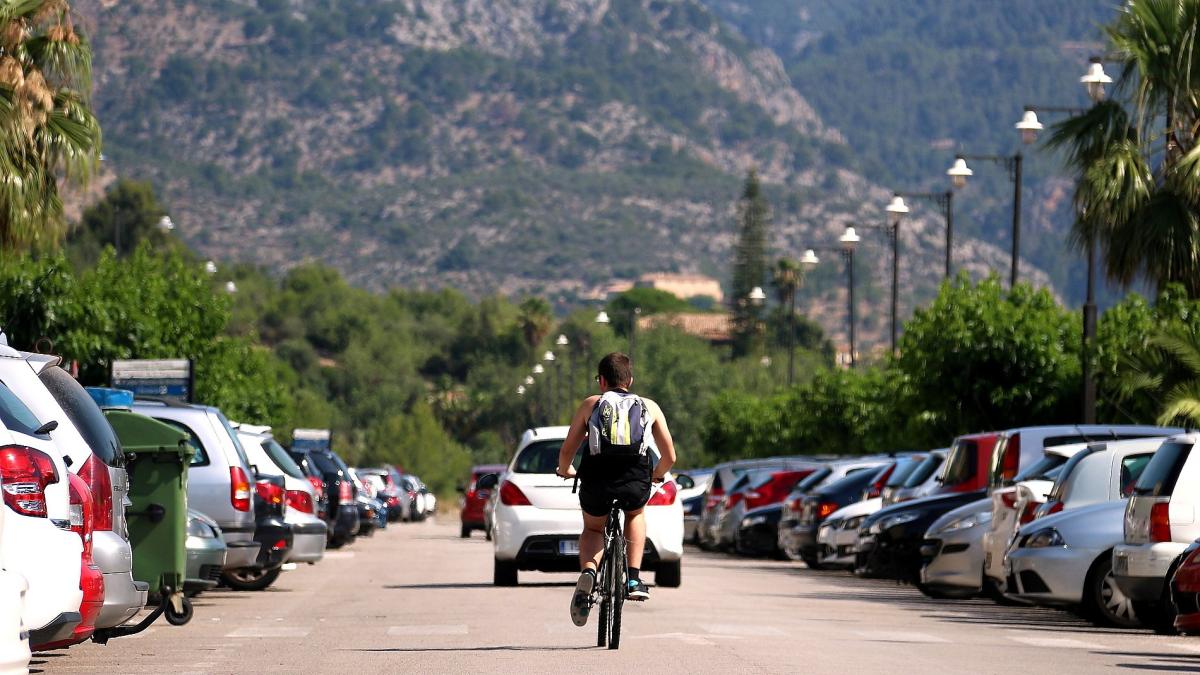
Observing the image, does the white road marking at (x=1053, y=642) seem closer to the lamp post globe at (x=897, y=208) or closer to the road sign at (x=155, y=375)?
the road sign at (x=155, y=375)

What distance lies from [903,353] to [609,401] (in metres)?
25.1

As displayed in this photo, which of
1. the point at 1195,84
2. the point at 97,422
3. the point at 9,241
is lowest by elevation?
the point at 97,422

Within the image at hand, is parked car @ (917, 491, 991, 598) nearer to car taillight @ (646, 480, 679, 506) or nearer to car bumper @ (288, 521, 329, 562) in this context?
car taillight @ (646, 480, 679, 506)

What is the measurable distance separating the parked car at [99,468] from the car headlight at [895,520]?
11.8 metres

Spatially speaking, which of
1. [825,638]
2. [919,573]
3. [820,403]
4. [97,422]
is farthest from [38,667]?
[820,403]

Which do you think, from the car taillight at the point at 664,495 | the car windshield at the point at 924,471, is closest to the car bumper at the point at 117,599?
the car taillight at the point at 664,495

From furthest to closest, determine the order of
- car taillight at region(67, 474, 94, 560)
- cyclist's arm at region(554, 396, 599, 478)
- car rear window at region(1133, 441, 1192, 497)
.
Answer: car rear window at region(1133, 441, 1192, 497) → cyclist's arm at region(554, 396, 599, 478) → car taillight at region(67, 474, 94, 560)

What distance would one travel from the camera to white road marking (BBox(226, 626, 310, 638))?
16031 mm

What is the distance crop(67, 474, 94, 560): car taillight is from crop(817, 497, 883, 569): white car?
15481mm

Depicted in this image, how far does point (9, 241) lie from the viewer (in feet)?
75.6

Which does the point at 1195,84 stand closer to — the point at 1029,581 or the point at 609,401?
the point at 1029,581

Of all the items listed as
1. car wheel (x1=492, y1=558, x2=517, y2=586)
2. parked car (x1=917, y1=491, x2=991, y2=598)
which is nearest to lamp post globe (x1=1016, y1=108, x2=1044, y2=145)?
parked car (x1=917, y1=491, x2=991, y2=598)

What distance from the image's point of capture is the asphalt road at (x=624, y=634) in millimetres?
13578

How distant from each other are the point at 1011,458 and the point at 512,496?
462 cm
